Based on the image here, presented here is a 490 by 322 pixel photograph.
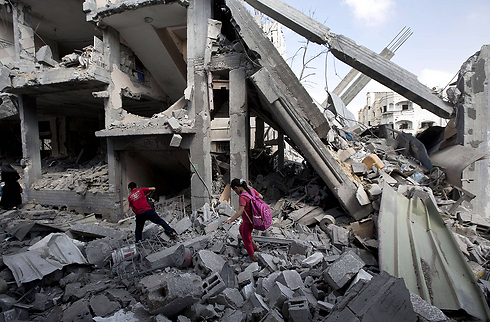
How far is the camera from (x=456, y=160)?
5.78m

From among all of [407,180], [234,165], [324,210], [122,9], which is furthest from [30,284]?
[407,180]

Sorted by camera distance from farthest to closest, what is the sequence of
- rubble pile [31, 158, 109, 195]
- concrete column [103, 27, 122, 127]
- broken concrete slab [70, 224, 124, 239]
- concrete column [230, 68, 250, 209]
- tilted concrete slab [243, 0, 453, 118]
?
rubble pile [31, 158, 109, 195]
concrete column [103, 27, 122, 127]
concrete column [230, 68, 250, 209]
tilted concrete slab [243, 0, 453, 118]
broken concrete slab [70, 224, 124, 239]

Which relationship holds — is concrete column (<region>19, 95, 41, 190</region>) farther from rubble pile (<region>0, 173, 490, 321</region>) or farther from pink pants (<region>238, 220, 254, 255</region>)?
pink pants (<region>238, 220, 254, 255</region>)

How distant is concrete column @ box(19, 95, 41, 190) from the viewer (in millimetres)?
9234

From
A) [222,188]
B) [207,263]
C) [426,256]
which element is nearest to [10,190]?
[222,188]

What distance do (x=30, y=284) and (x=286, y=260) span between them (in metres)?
4.14

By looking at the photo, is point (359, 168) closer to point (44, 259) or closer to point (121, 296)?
point (121, 296)

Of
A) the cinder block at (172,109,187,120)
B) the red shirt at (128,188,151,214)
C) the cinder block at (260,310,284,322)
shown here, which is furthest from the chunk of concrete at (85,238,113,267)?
the cinder block at (172,109,187,120)

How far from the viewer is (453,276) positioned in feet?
10.0

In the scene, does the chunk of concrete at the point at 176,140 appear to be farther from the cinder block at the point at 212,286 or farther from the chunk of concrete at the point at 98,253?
the cinder block at the point at 212,286

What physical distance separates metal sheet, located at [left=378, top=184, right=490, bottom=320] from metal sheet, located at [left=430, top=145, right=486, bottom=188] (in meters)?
1.97

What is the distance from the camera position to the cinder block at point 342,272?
3.06 meters

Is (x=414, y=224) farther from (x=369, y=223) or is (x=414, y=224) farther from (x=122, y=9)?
(x=122, y=9)

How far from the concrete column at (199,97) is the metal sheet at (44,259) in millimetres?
3352
